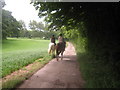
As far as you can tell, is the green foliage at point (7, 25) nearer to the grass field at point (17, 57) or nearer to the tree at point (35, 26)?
the grass field at point (17, 57)

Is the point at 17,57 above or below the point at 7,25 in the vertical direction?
below

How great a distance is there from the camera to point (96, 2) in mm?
7133

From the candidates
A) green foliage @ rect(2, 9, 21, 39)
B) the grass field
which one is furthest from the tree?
the grass field

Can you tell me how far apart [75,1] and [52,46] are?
448 cm

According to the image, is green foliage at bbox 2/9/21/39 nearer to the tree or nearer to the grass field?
the grass field

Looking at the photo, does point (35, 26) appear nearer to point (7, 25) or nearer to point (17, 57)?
point (7, 25)

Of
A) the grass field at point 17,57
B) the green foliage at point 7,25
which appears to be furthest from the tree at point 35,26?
the grass field at point 17,57

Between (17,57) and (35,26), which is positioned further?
(35,26)

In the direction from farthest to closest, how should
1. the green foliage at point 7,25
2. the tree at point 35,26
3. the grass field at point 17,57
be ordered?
the tree at point 35,26 < the green foliage at point 7,25 < the grass field at point 17,57

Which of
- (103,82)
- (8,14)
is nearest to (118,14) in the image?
(103,82)

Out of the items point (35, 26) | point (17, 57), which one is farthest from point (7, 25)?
point (35, 26)

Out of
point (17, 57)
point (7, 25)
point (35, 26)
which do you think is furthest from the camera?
point (35, 26)

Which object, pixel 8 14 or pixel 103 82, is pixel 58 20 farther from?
pixel 8 14

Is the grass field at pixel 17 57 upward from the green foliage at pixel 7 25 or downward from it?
downward
